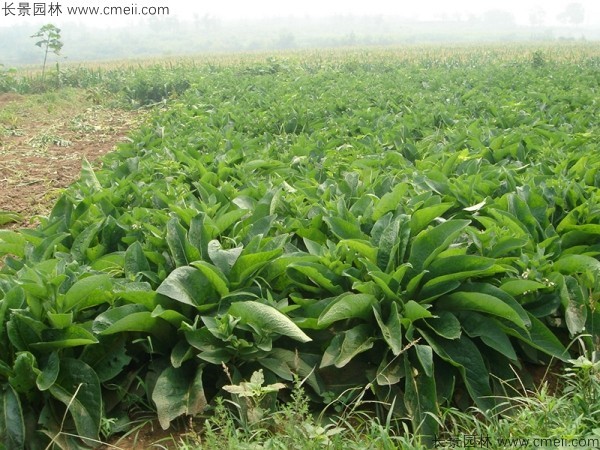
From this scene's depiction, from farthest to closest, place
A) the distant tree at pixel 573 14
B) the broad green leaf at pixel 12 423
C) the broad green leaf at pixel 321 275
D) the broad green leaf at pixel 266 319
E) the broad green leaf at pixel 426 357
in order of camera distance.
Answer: the distant tree at pixel 573 14 → the broad green leaf at pixel 321 275 → the broad green leaf at pixel 266 319 → the broad green leaf at pixel 426 357 → the broad green leaf at pixel 12 423

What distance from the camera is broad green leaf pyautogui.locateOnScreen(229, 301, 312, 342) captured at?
2.74 metres

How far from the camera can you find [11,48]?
8738 centimetres

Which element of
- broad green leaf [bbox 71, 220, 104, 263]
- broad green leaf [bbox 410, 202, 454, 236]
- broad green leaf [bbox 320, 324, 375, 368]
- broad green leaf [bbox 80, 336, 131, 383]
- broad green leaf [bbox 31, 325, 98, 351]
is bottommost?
broad green leaf [bbox 80, 336, 131, 383]

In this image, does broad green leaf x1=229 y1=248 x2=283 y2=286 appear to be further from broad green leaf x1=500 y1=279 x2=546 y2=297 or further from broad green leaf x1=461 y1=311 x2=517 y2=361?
broad green leaf x1=500 y1=279 x2=546 y2=297

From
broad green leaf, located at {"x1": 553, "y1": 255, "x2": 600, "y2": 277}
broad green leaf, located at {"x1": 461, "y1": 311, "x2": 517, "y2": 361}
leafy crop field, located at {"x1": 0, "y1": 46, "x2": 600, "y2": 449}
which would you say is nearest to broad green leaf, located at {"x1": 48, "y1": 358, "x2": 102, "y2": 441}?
leafy crop field, located at {"x1": 0, "y1": 46, "x2": 600, "y2": 449}

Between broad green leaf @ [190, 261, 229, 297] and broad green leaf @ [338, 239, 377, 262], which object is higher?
→ broad green leaf @ [338, 239, 377, 262]

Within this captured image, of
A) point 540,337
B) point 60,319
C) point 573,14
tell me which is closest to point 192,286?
point 60,319

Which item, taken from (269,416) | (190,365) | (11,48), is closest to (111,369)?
(190,365)

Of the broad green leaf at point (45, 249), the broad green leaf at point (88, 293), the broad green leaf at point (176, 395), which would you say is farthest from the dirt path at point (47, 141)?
the broad green leaf at point (176, 395)

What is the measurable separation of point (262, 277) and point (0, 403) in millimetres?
1301

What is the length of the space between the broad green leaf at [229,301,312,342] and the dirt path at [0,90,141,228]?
2.16 m

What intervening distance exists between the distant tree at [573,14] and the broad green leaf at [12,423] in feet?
508

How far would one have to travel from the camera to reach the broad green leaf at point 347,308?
9.09 feet

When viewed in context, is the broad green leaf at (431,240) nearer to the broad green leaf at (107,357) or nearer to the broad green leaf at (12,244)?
the broad green leaf at (107,357)
